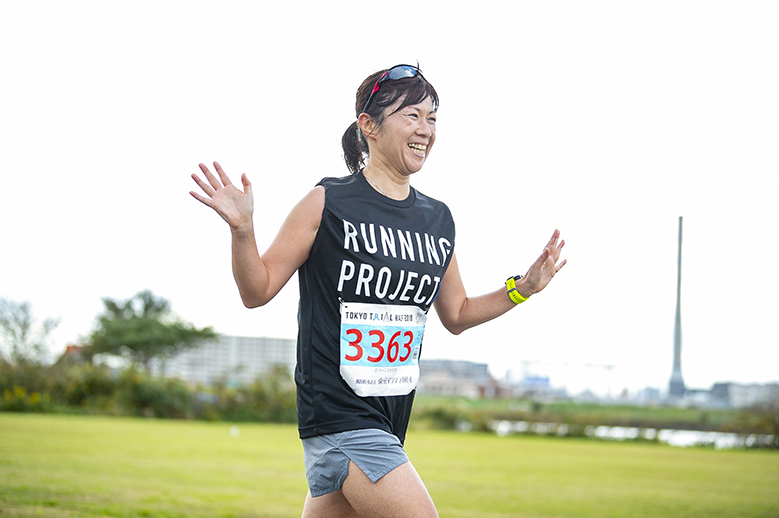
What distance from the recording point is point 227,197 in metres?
2.06

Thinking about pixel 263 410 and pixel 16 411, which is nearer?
pixel 16 411

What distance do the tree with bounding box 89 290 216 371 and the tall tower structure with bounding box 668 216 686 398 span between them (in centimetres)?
3511

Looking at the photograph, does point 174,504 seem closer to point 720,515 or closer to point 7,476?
point 7,476

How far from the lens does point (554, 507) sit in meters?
8.12

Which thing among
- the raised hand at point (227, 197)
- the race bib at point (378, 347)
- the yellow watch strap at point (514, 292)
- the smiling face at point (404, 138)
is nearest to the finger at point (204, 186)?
the raised hand at point (227, 197)

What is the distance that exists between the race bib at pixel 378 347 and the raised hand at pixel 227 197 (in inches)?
17.0

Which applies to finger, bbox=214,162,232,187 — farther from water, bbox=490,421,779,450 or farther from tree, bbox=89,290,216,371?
tree, bbox=89,290,216,371

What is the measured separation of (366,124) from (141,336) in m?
→ 55.4

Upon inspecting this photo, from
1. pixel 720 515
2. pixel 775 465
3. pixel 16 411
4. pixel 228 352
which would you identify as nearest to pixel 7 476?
pixel 720 515

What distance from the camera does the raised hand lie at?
6.66ft

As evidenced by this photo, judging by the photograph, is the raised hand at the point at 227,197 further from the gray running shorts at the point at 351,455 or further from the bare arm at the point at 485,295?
the bare arm at the point at 485,295

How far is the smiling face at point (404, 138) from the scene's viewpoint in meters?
2.44

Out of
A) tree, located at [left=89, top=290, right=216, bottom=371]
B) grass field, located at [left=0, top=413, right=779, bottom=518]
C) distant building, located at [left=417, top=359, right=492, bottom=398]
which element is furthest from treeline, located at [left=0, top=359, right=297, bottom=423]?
distant building, located at [left=417, top=359, right=492, bottom=398]

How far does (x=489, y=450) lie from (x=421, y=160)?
16.7 m
